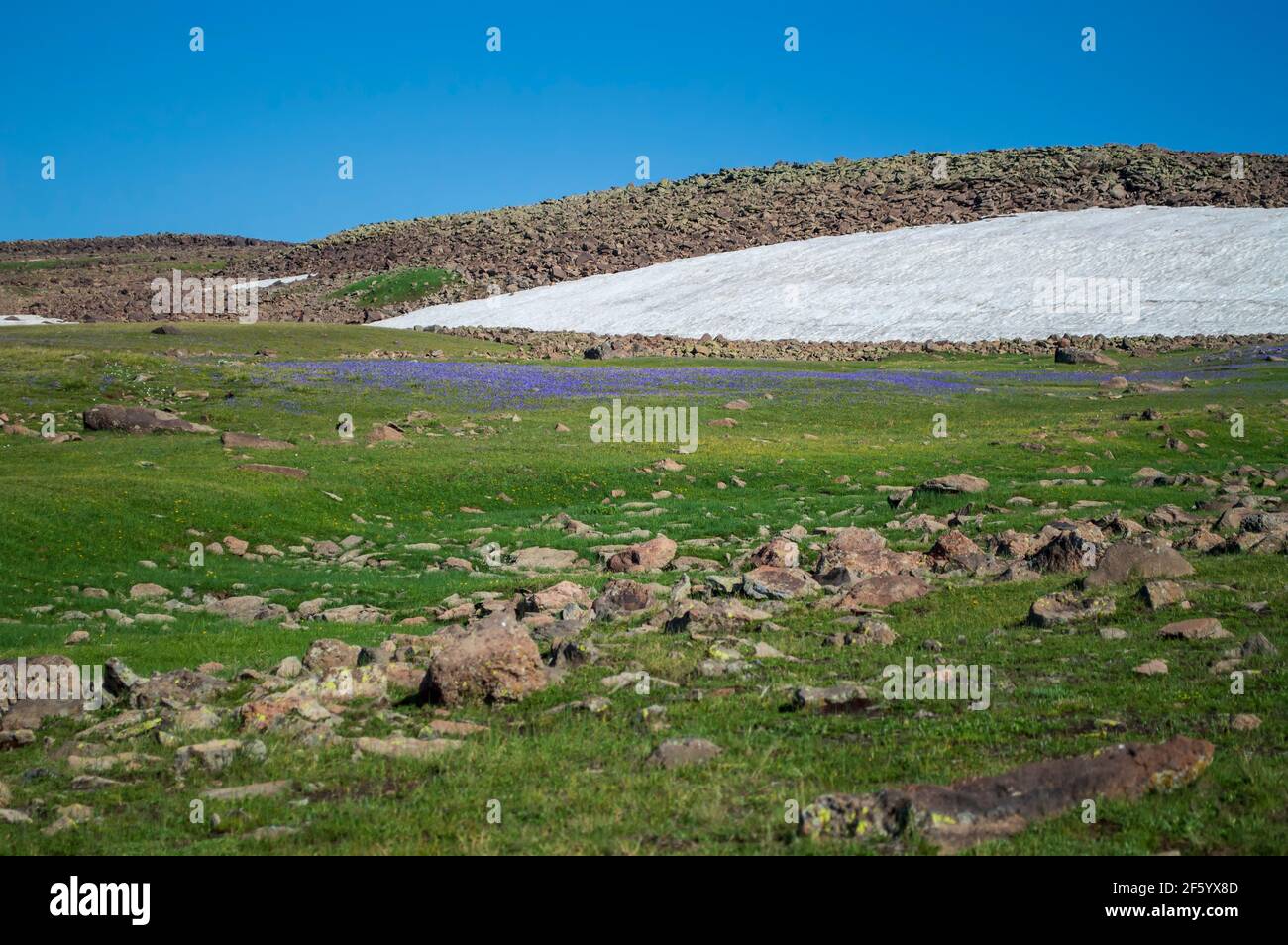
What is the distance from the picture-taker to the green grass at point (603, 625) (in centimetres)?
1114

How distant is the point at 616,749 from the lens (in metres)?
13.4

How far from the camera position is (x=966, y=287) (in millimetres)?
101250

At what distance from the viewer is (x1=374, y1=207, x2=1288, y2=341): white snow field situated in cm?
9025

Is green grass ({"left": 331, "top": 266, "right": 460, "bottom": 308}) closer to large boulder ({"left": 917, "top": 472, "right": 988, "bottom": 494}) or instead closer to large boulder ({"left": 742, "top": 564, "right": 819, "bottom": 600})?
large boulder ({"left": 917, "top": 472, "right": 988, "bottom": 494})

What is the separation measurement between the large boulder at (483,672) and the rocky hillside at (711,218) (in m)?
101

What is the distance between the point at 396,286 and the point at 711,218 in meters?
41.4

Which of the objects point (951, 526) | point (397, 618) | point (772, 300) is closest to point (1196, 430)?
point (951, 526)

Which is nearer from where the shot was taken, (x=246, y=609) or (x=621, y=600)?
(x=621, y=600)

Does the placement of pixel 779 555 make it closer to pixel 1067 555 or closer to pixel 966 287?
pixel 1067 555

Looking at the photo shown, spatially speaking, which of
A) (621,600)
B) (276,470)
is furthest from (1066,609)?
(276,470)

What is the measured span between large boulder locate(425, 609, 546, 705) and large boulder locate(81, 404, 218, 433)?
34270mm

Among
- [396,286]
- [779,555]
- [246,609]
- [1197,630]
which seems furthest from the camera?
[396,286]

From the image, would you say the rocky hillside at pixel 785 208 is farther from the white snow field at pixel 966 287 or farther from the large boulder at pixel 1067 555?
the large boulder at pixel 1067 555
